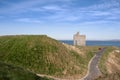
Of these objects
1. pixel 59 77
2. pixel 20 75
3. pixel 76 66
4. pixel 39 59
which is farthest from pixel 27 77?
pixel 76 66

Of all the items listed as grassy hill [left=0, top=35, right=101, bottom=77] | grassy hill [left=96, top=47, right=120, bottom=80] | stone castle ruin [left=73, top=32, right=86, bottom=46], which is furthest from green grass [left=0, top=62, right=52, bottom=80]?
stone castle ruin [left=73, top=32, right=86, bottom=46]

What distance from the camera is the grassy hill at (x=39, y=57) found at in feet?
142

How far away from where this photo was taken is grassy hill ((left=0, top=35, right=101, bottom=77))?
142ft

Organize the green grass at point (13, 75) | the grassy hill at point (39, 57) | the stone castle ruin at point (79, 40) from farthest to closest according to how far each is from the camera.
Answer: the stone castle ruin at point (79, 40) < the grassy hill at point (39, 57) < the green grass at point (13, 75)

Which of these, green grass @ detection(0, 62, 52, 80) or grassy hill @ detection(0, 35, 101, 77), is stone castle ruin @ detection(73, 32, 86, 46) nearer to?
grassy hill @ detection(0, 35, 101, 77)

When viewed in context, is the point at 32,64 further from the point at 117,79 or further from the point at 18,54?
the point at 117,79

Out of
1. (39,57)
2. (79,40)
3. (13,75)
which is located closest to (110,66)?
(39,57)

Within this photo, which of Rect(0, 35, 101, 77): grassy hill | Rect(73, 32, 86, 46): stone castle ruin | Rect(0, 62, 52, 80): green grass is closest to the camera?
Rect(0, 62, 52, 80): green grass

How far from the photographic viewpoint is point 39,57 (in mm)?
46156

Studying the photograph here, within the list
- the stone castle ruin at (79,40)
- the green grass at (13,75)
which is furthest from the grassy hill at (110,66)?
the stone castle ruin at (79,40)

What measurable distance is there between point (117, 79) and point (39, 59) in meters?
24.2

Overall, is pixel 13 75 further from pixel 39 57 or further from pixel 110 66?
pixel 110 66

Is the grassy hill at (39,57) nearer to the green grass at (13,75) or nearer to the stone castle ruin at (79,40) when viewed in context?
the green grass at (13,75)

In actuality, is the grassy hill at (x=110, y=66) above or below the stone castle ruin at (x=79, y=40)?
below
